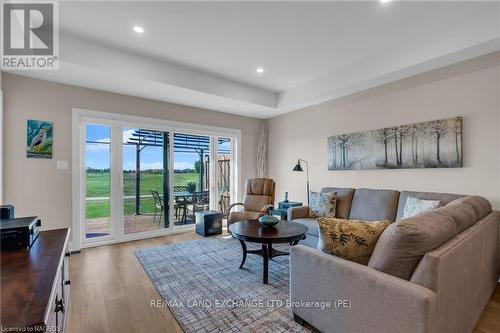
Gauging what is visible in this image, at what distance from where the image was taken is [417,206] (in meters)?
2.81

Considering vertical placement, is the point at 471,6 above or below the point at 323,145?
above

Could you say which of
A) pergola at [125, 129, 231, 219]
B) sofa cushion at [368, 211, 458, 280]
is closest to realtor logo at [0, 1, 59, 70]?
pergola at [125, 129, 231, 219]

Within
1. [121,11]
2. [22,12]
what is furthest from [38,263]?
[22,12]

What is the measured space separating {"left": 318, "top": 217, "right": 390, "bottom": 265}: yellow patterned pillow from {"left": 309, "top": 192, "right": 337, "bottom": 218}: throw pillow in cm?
209

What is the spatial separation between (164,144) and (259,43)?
2.59m

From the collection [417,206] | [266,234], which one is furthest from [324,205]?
[266,234]

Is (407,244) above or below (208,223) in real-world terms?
above

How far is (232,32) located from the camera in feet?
9.01

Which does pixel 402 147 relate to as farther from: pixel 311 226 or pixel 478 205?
pixel 311 226

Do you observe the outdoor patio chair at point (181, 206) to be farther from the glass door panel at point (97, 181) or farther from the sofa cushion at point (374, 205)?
the sofa cushion at point (374, 205)

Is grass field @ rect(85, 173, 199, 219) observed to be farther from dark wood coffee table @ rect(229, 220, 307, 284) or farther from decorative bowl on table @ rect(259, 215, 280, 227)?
decorative bowl on table @ rect(259, 215, 280, 227)

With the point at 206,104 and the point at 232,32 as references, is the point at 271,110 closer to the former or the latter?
the point at 206,104

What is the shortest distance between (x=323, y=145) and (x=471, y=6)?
8.45 ft

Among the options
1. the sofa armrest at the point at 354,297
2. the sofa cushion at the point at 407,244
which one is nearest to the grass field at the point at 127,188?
the sofa armrest at the point at 354,297
